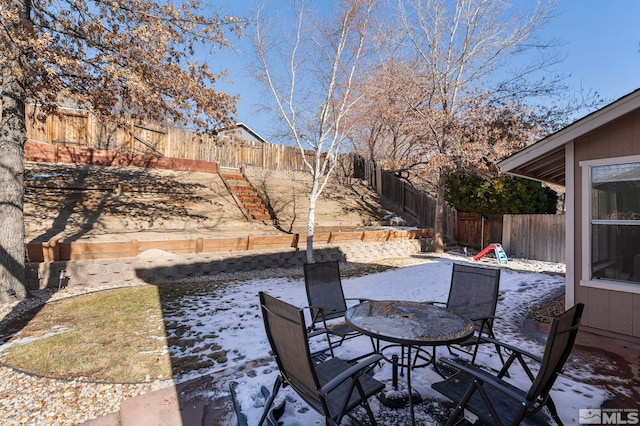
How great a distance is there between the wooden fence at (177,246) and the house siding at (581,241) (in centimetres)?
581

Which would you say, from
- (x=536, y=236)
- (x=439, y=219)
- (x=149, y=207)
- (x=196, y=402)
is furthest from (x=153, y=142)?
(x=536, y=236)

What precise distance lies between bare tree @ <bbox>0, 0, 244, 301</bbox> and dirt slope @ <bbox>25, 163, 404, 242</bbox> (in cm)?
207

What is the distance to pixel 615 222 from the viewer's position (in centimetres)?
378

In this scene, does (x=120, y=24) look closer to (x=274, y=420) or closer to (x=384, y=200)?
(x=274, y=420)

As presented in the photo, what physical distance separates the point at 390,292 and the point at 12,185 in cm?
665

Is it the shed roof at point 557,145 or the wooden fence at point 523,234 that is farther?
the wooden fence at point 523,234

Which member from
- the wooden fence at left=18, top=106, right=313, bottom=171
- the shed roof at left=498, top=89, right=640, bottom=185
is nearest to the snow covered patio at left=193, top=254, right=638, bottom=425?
the shed roof at left=498, top=89, right=640, bottom=185

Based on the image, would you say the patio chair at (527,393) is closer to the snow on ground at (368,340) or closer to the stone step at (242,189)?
the snow on ground at (368,340)

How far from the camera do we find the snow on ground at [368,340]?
→ 90.4 inches

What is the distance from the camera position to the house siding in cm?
363

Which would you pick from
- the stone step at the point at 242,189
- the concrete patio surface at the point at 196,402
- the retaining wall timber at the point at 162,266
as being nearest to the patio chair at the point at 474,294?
the concrete patio surface at the point at 196,402

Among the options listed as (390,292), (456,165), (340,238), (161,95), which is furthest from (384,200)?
(161,95)

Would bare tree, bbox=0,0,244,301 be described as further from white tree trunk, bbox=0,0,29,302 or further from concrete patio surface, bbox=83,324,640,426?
concrete patio surface, bbox=83,324,640,426

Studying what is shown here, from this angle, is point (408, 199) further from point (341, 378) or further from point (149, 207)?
point (341, 378)
